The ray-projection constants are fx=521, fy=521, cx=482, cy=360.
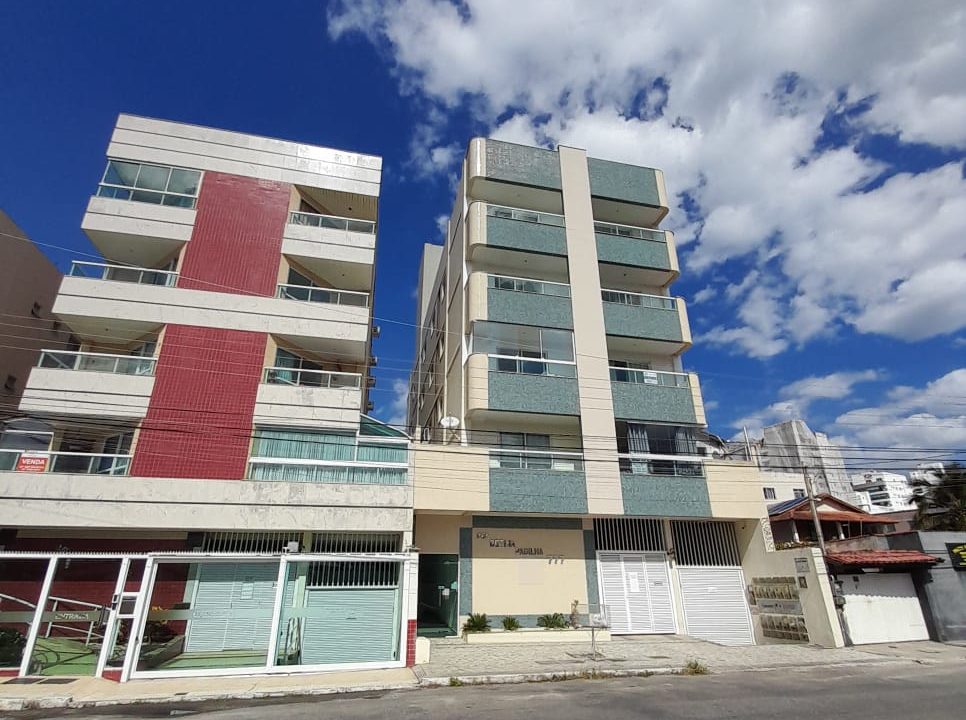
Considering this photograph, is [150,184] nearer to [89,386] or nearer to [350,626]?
[89,386]

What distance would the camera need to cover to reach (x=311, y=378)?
17.2 meters

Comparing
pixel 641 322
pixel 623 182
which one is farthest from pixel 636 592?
pixel 623 182

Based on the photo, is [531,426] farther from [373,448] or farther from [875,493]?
[875,493]

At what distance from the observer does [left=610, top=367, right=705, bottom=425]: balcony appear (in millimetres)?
19641

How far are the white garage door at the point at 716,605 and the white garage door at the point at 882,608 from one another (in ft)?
11.8

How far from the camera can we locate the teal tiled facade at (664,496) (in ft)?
59.4

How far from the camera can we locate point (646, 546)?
1920 cm

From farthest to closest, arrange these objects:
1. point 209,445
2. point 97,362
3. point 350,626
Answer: point 97,362
point 209,445
point 350,626

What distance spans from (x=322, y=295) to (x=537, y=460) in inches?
383

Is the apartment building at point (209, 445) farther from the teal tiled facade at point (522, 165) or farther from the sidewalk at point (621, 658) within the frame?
the teal tiled facade at point (522, 165)

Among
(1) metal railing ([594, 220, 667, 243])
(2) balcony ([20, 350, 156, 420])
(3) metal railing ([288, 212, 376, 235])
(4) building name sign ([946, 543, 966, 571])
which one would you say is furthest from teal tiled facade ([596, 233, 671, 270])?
(2) balcony ([20, 350, 156, 420])

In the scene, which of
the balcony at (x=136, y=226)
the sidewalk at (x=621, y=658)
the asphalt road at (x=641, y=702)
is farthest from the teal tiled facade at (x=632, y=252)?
the balcony at (x=136, y=226)

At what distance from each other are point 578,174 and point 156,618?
21931 millimetres

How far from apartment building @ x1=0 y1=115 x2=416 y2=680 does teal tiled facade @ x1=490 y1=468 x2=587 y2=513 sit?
3151mm
